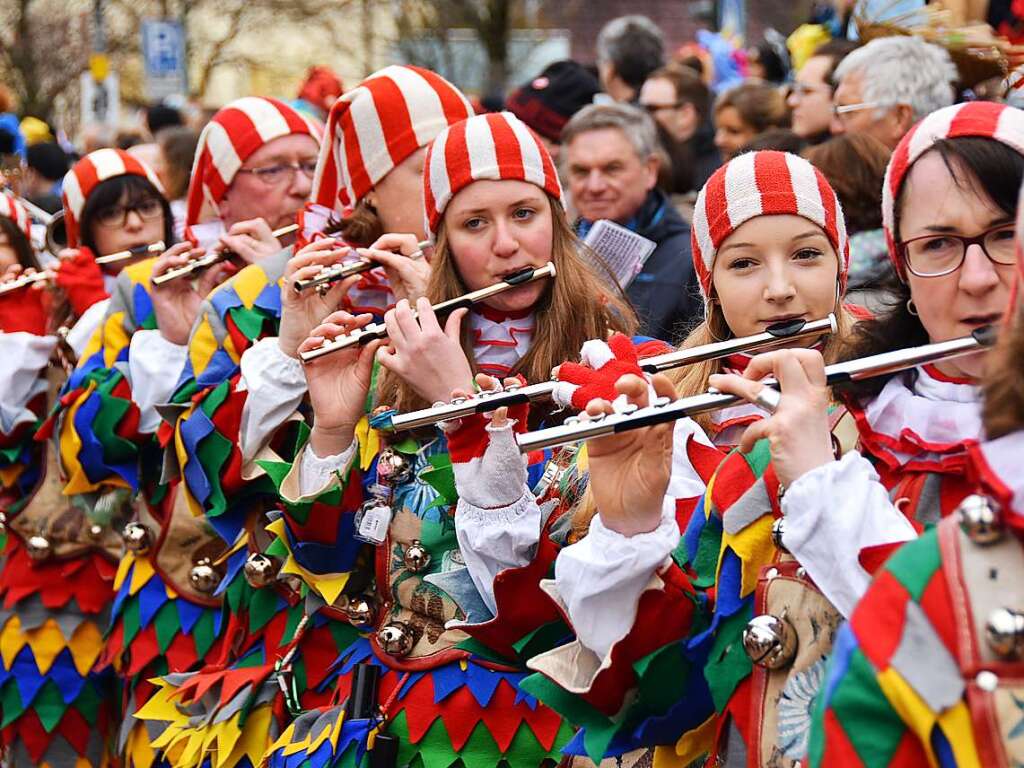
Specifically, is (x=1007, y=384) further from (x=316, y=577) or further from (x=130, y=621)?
(x=130, y=621)

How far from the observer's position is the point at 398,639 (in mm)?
3500

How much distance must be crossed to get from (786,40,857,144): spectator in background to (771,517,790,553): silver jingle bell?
3.78m

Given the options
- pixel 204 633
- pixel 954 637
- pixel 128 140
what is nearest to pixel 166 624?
pixel 204 633

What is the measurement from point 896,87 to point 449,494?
2.75 m

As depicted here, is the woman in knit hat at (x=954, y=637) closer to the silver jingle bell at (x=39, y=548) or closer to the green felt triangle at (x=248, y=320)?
the green felt triangle at (x=248, y=320)

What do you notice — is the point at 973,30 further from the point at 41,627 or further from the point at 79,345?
the point at 41,627

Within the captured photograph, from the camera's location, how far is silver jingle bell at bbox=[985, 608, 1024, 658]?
5.93 feet

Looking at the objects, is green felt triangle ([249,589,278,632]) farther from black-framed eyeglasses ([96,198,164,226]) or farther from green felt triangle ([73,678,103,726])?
black-framed eyeglasses ([96,198,164,226])

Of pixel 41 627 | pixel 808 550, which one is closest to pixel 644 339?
pixel 808 550

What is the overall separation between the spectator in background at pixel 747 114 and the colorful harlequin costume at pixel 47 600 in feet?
10.1

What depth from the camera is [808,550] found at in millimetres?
2385

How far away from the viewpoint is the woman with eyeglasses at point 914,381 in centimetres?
236

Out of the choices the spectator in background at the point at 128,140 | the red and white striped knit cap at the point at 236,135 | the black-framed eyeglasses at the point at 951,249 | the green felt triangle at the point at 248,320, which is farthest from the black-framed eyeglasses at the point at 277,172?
the spectator in background at the point at 128,140

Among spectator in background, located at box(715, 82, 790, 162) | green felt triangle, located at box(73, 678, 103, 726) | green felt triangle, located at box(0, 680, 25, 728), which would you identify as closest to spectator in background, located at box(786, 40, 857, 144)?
spectator in background, located at box(715, 82, 790, 162)
